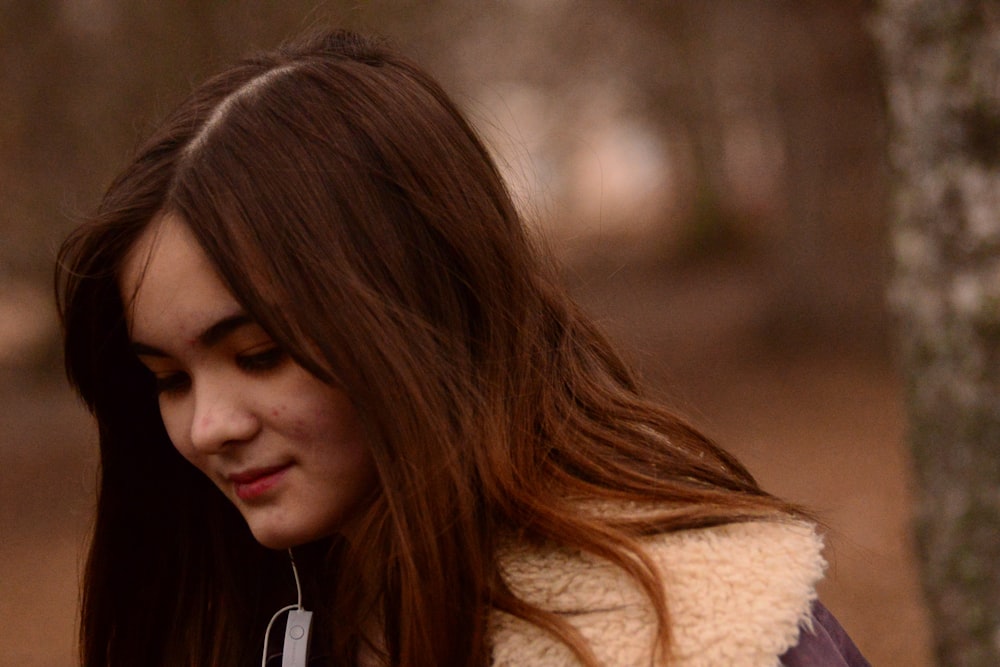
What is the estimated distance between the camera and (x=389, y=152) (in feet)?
6.33

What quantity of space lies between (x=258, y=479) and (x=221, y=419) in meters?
0.11

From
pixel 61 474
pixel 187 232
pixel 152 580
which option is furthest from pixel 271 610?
pixel 61 474

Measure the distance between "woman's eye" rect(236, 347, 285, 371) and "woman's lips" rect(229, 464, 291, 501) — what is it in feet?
0.51

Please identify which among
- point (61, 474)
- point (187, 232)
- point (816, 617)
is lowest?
point (61, 474)

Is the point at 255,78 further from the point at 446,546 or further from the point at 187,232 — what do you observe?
the point at 446,546

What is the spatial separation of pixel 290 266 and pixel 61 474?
10.7m

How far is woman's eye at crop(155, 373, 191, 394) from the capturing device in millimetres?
2010

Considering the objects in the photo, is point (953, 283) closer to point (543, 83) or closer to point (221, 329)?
point (221, 329)

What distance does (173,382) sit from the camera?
2.03m

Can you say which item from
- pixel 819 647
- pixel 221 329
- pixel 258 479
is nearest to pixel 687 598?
pixel 819 647

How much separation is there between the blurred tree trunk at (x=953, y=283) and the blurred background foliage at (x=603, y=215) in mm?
2846

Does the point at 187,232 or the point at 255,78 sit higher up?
the point at 255,78

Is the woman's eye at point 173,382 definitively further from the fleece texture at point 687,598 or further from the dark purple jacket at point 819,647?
the dark purple jacket at point 819,647

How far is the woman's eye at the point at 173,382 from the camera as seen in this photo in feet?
6.59
